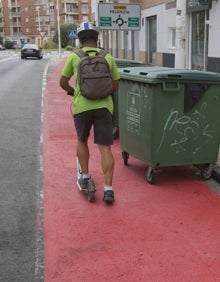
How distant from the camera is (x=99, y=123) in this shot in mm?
5262

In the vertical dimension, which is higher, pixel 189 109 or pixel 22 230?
pixel 189 109

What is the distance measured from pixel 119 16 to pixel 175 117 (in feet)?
23.3

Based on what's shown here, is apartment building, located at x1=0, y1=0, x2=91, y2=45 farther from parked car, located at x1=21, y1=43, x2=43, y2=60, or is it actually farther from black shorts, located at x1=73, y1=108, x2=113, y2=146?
black shorts, located at x1=73, y1=108, x2=113, y2=146

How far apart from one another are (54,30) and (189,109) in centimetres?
10722

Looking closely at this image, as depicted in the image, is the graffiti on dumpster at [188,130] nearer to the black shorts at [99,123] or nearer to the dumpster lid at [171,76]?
the dumpster lid at [171,76]

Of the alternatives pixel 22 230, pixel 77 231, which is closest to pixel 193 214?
pixel 77 231

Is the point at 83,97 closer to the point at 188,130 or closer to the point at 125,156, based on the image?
the point at 188,130

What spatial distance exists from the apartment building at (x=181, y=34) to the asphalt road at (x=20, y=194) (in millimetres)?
3106

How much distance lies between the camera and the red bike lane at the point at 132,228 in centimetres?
380

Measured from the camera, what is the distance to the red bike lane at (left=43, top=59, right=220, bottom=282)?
3.80 metres

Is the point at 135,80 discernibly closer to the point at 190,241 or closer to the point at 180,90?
the point at 180,90

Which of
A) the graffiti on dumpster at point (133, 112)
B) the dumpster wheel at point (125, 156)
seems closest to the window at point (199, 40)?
the dumpster wheel at point (125, 156)

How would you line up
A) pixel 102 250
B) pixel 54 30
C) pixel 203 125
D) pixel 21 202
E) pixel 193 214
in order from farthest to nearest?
pixel 54 30
pixel 203 125
pixel 21 202
pixel 193 214
pixel 102 250

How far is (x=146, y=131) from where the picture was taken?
5738mm
